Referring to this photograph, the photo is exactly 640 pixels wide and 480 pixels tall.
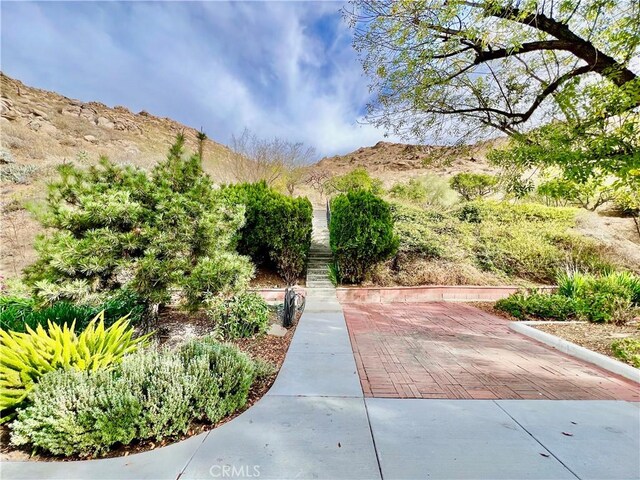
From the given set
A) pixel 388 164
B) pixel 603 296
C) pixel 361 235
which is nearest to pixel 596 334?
pixel 603 296

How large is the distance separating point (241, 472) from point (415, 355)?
277cm

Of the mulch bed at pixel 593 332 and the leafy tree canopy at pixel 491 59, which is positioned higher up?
the leafy tree canopy at pixel 491 59

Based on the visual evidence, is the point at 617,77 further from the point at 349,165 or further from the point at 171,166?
the point at 349,165

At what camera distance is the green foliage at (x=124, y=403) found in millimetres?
1933

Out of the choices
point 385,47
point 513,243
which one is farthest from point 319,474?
point 513,243

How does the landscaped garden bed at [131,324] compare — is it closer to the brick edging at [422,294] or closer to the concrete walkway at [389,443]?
the concrete walkway at [389,443]

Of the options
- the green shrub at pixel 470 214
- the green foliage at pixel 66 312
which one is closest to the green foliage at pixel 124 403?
the green foliage at pixel 66 312

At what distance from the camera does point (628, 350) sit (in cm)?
373

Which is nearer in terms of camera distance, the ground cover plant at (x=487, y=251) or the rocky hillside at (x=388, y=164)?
the ground cover plant at (x=487, y=251)

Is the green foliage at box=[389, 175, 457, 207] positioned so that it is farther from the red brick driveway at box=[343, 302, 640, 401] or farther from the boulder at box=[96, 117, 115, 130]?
the boulder at box=[96, 117, 115, 130]

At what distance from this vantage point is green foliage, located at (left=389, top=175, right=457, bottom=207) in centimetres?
1691

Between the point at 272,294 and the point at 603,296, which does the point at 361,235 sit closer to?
the point at 272,294

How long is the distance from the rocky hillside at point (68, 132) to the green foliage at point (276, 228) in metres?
10.2

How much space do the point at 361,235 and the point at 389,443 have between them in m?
5.57
